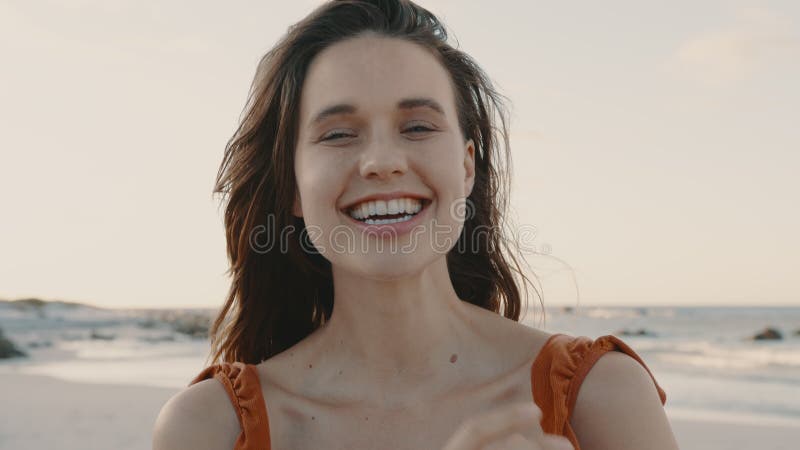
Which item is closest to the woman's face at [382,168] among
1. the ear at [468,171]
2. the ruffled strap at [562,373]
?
the ear at [468,171]

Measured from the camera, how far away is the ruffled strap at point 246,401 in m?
2.69

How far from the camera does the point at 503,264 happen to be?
337 cm

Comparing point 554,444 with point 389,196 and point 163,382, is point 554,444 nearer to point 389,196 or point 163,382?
point 389,196

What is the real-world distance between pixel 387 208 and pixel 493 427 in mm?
829

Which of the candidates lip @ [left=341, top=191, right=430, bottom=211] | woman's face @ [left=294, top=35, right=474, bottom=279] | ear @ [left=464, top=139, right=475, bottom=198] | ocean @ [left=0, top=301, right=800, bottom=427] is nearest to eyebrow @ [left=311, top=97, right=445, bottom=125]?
woman's face @ [left=294, top=35, right=474, bottom=279]

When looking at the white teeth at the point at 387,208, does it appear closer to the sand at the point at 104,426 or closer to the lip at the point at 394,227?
the lip at the point at 394,227

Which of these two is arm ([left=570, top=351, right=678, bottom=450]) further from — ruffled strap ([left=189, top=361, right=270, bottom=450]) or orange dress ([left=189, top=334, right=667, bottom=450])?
ruffled strap ([left=189, top=361, right=270, bottom=450])

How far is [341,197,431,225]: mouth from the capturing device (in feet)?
8.33

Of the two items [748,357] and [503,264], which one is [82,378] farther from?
[748,357]

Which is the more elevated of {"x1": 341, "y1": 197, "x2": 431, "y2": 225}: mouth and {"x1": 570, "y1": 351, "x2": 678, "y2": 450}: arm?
{"x1": 341, "y1": 197, "x2": 431, "y2": 225}: mouth

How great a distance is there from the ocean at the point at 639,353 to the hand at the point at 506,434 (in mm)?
3660

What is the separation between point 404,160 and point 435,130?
0.18 metres

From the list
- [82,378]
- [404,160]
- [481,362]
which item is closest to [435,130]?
[404,160]

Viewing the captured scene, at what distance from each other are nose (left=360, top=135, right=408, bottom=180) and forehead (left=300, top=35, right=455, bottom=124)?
0.41 feet
